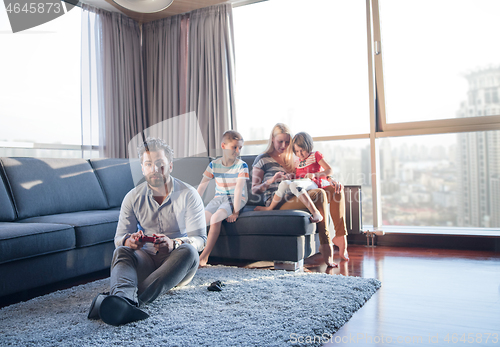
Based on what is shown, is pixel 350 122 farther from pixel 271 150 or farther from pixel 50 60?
pixel 50 60

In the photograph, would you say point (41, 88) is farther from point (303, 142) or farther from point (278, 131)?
point (303, 142)

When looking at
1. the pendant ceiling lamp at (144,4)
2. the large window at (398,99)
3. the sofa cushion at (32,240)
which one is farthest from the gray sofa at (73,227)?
the pendant ceiling lamp at (144,4)

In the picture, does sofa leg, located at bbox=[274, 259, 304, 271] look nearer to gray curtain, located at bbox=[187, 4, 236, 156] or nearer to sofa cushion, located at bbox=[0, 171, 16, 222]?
sofa cushion, located at bbox=[0, 171, 16, 222]

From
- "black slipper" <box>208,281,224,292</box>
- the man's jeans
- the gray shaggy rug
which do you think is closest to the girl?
the gray shaggy rug

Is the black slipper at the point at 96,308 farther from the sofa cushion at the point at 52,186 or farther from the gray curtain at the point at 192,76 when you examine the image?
the gray curtain at the point at 192,76

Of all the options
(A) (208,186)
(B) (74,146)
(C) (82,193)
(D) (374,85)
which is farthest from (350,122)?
(B) (74,146)

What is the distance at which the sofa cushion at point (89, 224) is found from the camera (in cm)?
235

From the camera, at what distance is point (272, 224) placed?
2.53m

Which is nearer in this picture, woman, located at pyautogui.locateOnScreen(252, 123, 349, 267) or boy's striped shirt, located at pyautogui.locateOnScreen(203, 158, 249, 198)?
woman, located at pyautogui.locateOnScreen(252, 123, 349, 267)

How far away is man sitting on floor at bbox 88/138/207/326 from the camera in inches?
68.8

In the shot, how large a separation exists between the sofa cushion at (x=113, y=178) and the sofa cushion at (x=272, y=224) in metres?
1.11

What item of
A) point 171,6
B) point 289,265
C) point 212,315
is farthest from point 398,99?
point 212,315

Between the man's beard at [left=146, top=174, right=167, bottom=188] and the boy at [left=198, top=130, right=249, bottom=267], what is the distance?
76cm

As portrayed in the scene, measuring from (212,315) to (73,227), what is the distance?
1.14 meters
